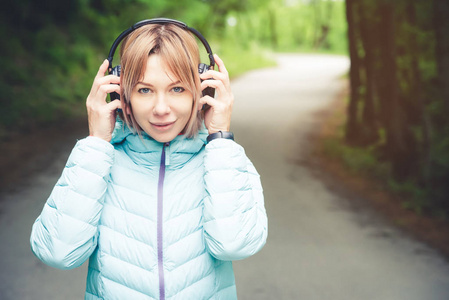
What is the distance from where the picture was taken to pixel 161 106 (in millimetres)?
1591

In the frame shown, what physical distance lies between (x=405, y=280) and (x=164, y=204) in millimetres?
3631

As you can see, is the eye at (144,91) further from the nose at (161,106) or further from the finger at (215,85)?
the finger at (215,85)

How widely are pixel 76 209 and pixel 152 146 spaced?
341 millimetres

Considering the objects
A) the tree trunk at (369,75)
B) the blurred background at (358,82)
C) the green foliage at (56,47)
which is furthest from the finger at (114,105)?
the green foliage at (56,47)

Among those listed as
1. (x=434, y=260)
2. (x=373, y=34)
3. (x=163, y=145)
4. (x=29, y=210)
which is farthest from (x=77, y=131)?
(x=163, y=145)

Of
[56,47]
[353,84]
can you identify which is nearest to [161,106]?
[353,84]

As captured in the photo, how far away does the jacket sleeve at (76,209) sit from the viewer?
1.62 meters

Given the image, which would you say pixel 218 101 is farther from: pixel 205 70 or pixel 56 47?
pixel 56 47

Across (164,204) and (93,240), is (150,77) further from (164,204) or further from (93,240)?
(93,240)

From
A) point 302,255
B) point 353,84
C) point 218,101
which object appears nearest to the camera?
point 218,101

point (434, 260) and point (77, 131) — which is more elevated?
point (77, 131)

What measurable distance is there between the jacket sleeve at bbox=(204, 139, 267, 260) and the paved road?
2.74 metres

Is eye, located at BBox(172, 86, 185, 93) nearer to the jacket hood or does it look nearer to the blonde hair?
the blonde hair

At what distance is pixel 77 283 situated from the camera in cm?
438
